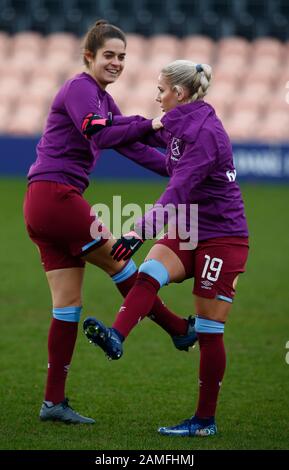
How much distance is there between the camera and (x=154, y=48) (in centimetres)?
2306

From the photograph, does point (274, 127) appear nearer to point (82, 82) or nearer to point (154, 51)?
point (154, 51)

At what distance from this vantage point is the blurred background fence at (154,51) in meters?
22.2

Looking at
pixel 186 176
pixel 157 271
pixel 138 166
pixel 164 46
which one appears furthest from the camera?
pixel 164 46

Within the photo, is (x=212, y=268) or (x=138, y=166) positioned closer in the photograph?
(x=212, y=268)

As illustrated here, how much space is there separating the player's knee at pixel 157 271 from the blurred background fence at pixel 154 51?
1656 centimetres

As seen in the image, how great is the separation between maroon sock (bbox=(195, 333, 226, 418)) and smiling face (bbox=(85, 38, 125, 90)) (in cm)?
147

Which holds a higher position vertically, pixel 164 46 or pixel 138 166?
pixel 164 46

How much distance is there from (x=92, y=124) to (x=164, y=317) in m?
1.14

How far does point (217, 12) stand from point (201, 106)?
→ 18.8 m

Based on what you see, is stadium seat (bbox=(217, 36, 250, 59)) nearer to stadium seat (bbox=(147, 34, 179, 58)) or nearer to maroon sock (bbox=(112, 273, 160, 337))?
stadium seat (bbox=(147, 34, 179, 58))

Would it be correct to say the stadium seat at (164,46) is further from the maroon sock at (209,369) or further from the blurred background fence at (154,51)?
the maroon sock at (209,369)

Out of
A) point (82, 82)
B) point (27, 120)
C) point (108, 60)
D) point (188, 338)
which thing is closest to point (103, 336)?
point (188, 338)

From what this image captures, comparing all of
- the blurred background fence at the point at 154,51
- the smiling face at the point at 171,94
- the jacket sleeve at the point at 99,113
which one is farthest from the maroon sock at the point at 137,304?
the blurred background fence at the point at 154,51
